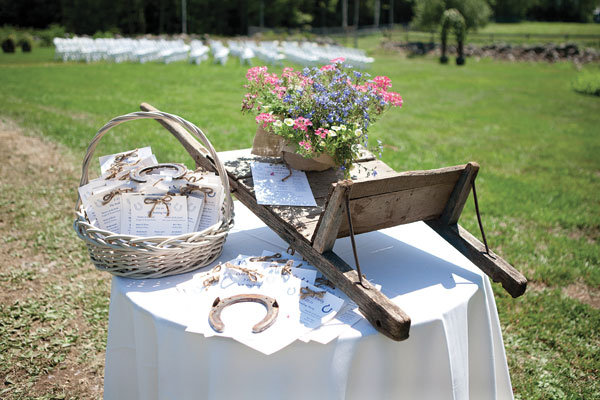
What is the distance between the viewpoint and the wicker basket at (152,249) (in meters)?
1.64

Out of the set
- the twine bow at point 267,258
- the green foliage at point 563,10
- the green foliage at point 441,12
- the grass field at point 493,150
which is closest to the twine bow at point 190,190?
the twine bow at point 267,258

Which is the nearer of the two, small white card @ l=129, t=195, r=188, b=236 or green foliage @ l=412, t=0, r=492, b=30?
small white card @ l=129, t=195, r=188, b=236

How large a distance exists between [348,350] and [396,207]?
62 centimetres

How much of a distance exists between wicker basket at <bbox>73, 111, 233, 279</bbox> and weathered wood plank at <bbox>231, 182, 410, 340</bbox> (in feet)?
0.83

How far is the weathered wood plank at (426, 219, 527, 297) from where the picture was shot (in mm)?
1769

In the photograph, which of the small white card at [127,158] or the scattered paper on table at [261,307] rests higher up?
the small white card at [127,158]

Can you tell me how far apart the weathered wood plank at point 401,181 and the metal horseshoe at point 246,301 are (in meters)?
0.48

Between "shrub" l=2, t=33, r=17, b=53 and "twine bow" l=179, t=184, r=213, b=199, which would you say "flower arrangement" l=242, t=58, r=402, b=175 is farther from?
"shrub" l=2, t=33, r=17, b=53

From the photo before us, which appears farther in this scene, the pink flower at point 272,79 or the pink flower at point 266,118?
the pink flower at point 272,79

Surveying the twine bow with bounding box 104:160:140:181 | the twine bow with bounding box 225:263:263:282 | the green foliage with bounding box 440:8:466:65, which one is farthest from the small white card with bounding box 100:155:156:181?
the green foliage with bounding box 440:8:466:65

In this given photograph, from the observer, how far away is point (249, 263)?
1.89 meters

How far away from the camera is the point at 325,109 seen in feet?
6.61

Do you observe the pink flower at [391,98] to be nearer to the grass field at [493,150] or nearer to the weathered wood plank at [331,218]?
the weathered wood plank at [331,218]

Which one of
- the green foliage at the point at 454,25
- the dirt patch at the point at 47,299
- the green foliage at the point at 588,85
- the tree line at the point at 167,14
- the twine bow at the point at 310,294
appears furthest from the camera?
the tree line at the point at 167,14
